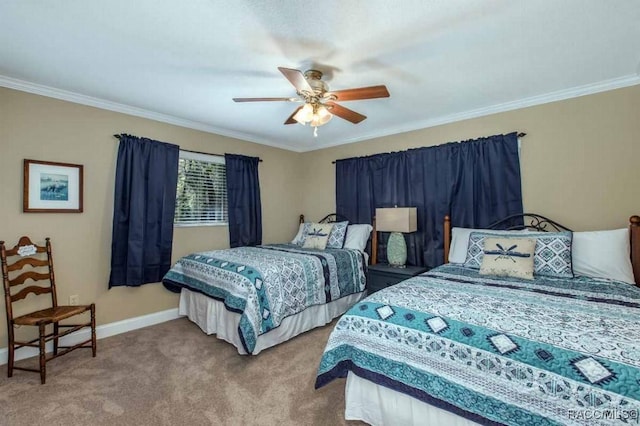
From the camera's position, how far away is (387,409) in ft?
5.35

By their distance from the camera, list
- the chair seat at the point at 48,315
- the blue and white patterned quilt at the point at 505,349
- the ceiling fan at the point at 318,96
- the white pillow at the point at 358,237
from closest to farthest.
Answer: the blue and white patterned quilt at the point at 505,349 → the ceiling fan at the point at 318,96 → the chair seat at the point at 48,315 → the white pillow at the point at 358,237

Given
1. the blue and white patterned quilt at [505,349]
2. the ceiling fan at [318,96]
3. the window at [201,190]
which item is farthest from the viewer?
the window at [201,190]

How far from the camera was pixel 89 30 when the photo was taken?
6.21 feet

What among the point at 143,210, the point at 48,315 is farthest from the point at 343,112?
the point at 48,315

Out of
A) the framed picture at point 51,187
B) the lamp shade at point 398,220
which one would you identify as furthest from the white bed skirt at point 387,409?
the framed picture at point 51,187

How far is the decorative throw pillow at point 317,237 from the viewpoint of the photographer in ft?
12.7

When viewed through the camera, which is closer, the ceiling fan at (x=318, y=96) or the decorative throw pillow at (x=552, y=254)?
the ceiling fan at (x=318, y=96)

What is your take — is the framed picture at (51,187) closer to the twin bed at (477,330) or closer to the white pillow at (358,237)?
the twin bed at (477,330)

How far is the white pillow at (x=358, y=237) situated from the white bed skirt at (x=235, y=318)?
2.25 feet

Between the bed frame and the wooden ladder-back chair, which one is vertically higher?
the bed frame

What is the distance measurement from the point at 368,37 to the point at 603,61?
6.41 ft

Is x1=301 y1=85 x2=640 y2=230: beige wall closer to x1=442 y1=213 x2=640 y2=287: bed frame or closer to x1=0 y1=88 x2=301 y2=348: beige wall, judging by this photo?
x1=442 y1=213 x2=640 y2=287: bed frame

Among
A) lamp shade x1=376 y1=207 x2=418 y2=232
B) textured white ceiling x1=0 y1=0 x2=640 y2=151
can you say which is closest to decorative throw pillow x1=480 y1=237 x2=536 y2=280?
lamp shade x1=376 y1=207 x2=418 y2=232

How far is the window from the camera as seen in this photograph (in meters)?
3.79
